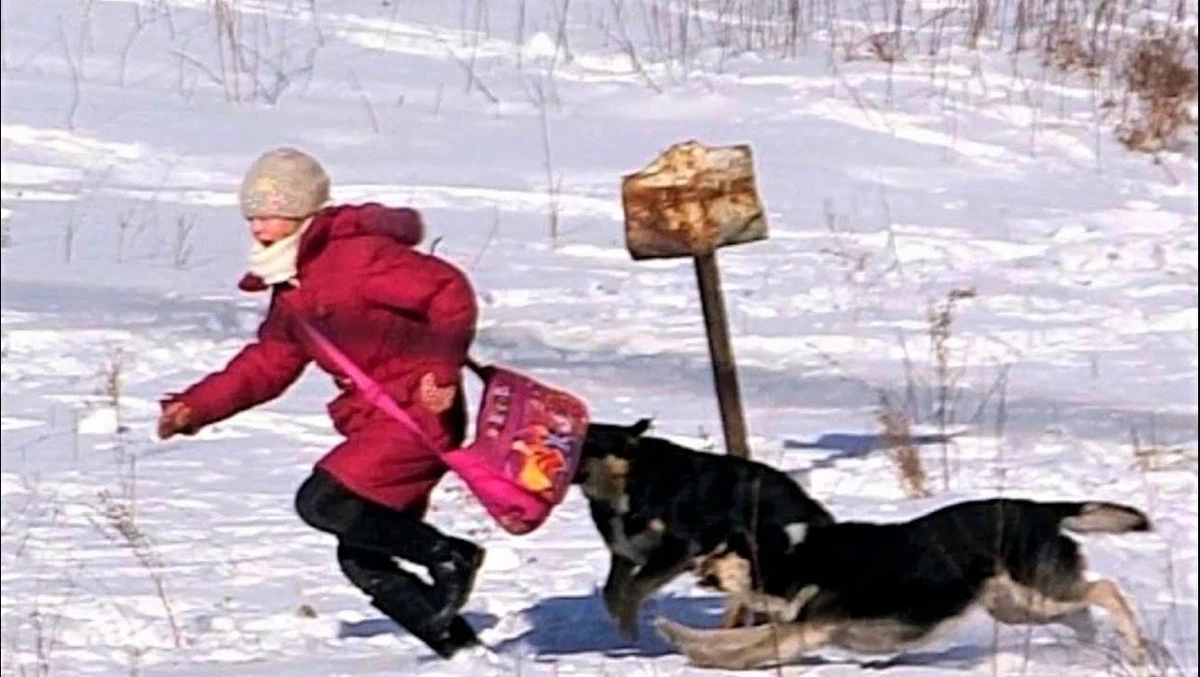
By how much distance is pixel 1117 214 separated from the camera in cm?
1055

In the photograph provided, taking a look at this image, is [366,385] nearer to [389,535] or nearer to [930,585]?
[389,535]

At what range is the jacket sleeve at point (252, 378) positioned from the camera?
232 inches

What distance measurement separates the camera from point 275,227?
230 inches

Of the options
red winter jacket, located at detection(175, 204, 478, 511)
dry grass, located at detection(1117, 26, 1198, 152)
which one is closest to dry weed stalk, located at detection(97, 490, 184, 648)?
red winter jacket, located at detection(175, 204, 478, 511)

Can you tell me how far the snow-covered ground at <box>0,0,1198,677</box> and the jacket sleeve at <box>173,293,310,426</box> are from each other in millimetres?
533

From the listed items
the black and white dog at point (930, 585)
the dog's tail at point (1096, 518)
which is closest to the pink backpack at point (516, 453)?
the black and white dog at point (930, 585)

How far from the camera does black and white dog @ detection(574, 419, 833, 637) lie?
5867mm

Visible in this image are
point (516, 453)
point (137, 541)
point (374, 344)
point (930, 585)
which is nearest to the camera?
point (930, 585)

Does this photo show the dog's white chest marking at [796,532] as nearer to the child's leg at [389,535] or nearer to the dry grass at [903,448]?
the child's leg at [389,535]

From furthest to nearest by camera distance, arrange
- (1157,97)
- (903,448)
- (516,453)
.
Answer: (1157,97), (903,448), (516,453)

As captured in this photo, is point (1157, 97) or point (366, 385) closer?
point (366, 385)

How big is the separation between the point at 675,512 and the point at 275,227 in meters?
1.01

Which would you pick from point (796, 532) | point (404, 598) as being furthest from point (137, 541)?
point (796, 532)

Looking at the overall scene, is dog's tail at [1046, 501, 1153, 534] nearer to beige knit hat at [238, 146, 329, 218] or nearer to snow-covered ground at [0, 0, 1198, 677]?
snow-covered ground at [0, 0, 1198, 677]
